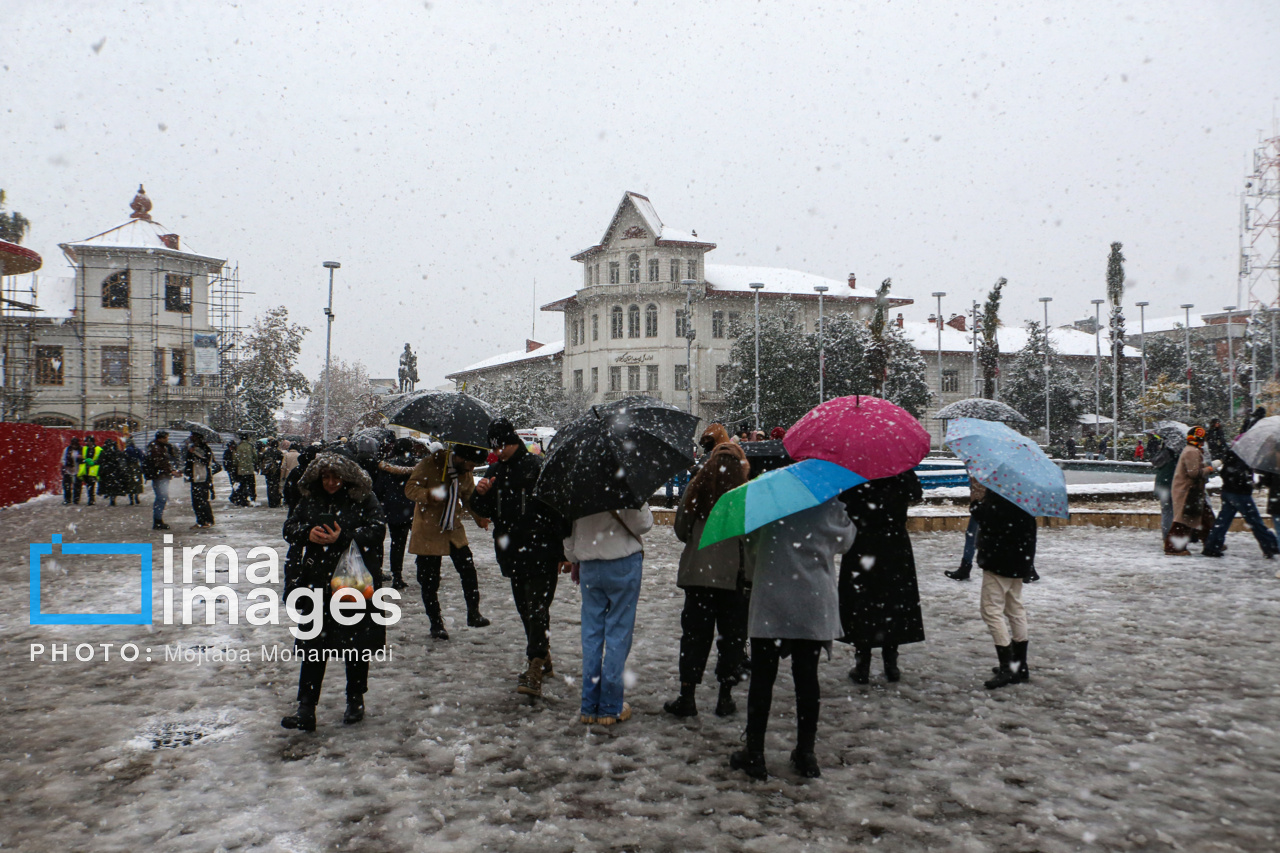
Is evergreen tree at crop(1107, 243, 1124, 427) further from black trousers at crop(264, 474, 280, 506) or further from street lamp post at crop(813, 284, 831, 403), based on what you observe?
black trousers at crop(264, 474, 280, 506)

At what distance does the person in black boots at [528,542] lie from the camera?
5.66 m

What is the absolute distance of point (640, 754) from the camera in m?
4.71

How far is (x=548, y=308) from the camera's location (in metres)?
64.9

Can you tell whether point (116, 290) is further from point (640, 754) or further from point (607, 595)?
point (640, 754)

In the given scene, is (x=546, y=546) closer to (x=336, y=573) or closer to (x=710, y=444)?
(x=336, y=573)

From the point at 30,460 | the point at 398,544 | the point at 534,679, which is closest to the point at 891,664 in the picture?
the point at 534,679

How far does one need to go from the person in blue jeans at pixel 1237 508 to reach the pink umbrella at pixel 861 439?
25.7 ft

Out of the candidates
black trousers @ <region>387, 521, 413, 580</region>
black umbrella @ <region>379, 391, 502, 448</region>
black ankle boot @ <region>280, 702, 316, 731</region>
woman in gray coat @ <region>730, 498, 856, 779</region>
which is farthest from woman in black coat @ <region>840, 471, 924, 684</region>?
black trousers @ <region>387, 521, 413, 580</region>

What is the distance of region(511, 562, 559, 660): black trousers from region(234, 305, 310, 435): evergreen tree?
46893mm

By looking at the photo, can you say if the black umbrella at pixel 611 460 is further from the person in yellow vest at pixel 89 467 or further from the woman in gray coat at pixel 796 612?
the person in yellow vest at pixel 89 467

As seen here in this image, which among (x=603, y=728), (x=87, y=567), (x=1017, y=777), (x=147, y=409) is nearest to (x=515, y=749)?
(x=603, y=728)

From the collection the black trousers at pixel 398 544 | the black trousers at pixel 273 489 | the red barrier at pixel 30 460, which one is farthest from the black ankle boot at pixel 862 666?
the red barrier at pixel 30 460

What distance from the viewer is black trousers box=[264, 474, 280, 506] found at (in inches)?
732

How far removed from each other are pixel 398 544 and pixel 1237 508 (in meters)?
10.3
